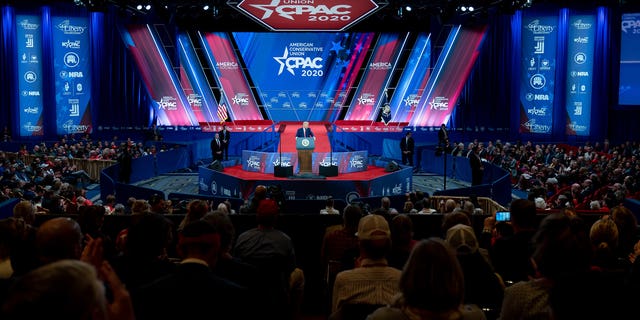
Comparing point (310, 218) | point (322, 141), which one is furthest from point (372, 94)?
point (310, 218)

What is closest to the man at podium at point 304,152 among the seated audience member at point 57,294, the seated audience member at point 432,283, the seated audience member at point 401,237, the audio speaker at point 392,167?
the audio speaker at point 392,167

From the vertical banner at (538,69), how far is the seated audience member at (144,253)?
27.1 m

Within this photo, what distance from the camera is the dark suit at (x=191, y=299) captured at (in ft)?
9.61

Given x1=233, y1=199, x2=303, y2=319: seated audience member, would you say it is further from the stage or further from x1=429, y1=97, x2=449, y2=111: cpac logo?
x1=429, y1=97, x2=449, y2=111: cpac logo

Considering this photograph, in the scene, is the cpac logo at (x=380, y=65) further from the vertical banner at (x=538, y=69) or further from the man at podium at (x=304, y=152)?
the man at podium at (x=304, y=152)

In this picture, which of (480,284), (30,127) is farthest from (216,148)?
(480,284)

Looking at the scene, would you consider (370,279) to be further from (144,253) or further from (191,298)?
(144,253)

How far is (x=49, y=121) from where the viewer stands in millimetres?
27812

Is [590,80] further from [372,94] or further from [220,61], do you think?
[220,61]

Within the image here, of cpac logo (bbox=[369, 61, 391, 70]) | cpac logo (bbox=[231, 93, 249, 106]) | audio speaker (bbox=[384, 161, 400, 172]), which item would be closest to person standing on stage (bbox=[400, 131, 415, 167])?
audio speaker (bbox=[384, 161, 400, 172])

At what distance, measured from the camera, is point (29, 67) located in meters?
27.7

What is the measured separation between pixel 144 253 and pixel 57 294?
1.70 m

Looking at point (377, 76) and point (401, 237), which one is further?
point (377, 76)

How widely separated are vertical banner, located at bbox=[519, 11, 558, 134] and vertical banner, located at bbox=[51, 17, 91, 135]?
63.4 ft
